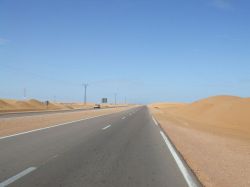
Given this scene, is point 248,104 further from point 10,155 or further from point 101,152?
point 10,155

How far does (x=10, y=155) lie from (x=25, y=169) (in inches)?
82.9

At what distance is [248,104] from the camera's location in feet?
115

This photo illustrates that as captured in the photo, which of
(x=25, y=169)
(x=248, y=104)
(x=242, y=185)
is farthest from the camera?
(x=248, y=104)

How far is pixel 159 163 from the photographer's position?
9.12 meters

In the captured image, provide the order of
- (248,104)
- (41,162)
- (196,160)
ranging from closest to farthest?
(41,162), (196,160), (248,104)

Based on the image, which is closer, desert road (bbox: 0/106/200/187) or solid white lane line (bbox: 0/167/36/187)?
solid white lane line (bbox: 0/167/36/187)

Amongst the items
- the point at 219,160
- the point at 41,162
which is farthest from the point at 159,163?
the point at 41,162

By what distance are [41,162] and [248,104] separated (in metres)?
30.3

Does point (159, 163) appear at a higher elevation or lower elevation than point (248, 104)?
lower

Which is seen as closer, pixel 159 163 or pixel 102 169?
pixel 102 169

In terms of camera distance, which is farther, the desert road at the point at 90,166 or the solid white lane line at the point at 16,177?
the desert road at the point at 90,166

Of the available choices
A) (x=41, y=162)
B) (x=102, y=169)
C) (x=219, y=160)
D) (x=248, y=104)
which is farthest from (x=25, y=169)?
(x=248, y=104)

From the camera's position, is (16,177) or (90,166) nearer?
(16,177)

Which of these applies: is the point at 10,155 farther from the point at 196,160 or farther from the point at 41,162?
the point at 196,160
